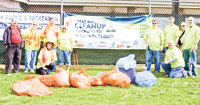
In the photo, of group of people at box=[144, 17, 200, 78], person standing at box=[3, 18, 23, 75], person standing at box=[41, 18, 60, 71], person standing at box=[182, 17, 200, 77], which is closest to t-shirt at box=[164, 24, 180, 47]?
group of people at box=[144, 17, 200, 78]

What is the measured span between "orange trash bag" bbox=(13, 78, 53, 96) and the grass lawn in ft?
0.43

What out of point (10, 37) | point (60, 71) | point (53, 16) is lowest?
point (60, 71)

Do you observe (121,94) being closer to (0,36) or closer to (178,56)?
(178,56)

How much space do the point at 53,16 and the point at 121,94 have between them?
4899 millimetres

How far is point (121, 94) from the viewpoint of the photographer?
561 cm

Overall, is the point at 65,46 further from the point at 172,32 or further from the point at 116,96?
the point at 116,96

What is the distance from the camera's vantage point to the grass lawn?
16.1ft

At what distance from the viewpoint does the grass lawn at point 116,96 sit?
4.90 meters

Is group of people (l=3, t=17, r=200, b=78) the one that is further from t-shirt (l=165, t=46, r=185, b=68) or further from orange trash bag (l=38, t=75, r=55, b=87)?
orange trash bag (l=38, t=75, r=55, b=87)

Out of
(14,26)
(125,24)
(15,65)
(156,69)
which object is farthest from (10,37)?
(156,69)

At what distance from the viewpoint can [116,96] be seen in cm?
541

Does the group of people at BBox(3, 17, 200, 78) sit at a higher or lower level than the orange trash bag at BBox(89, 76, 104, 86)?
higher

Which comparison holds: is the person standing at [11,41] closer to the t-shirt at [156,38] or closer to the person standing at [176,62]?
the t-shirt at [156,38]

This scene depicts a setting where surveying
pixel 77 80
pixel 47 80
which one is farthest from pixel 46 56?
pixel 77 80
